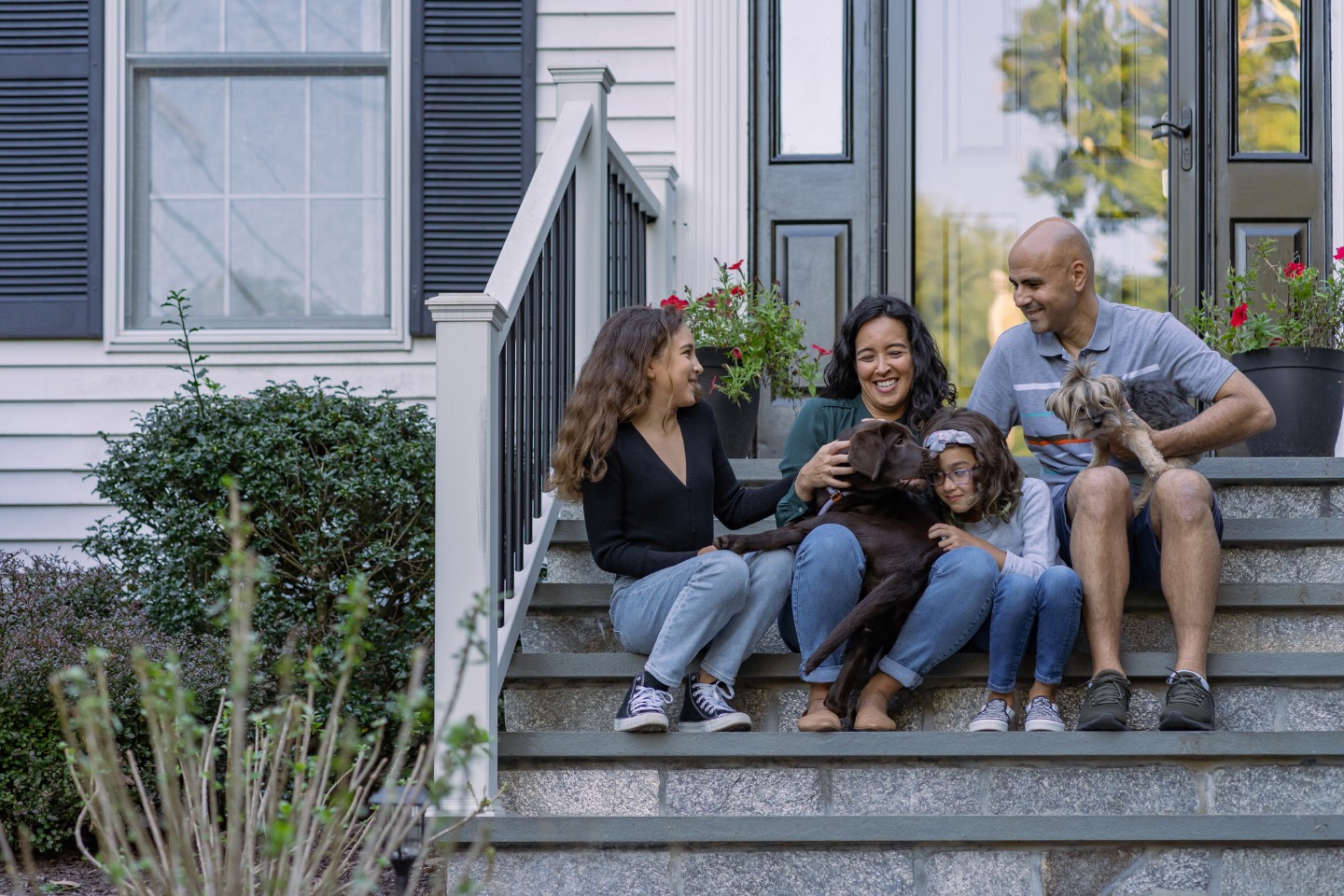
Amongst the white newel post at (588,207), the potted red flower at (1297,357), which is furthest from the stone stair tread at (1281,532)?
the white newel post at (588,207)

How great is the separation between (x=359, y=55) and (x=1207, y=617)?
3780mm

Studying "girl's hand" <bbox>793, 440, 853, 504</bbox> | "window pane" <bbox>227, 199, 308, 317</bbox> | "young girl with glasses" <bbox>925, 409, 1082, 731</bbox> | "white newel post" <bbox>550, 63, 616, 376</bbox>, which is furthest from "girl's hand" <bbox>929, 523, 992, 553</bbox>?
"window pane" <bbox>227, 199, 308, 317</bbox>

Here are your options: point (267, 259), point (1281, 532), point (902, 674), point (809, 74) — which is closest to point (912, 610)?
point (902, 674)

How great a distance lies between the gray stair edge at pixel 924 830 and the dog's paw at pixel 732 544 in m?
0.64

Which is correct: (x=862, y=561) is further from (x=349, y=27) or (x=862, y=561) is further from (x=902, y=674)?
(x=349, y=27)

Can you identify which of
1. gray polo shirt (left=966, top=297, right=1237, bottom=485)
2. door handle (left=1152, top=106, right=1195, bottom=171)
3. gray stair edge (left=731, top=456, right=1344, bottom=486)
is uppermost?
door handle (left=1152, top=106, right=1195, bottom=171)

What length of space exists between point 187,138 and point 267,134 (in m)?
0.31

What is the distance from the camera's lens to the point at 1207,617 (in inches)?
124

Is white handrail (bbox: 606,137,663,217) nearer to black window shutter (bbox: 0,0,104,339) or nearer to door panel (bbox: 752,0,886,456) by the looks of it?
door panel (bbox: 752,0,886,456)

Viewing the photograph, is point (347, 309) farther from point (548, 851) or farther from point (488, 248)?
point (548, 851)

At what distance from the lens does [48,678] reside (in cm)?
380

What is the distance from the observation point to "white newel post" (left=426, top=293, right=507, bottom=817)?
Answer: 3.04m

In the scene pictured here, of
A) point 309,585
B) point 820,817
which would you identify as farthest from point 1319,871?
point 309,585

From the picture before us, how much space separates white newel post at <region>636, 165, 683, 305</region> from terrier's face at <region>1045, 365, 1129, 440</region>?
2.12 metres
